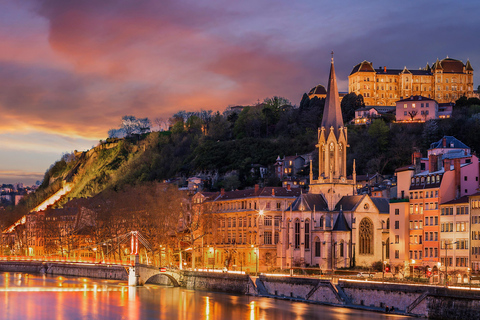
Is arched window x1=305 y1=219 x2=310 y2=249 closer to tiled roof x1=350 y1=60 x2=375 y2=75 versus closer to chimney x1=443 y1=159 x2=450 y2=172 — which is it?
chimney x1=443 y1=159 x2=450 y2=172

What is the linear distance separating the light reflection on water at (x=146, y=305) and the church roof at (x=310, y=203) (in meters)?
16.0

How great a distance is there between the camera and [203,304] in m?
62.8

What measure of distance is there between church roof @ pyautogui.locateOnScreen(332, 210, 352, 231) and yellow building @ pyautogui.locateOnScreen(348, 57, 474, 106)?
6863cm

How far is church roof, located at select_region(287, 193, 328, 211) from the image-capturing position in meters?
81.8

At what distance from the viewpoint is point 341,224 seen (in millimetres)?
79750

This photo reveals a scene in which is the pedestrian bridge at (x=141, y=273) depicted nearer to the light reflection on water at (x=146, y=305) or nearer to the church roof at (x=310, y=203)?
the light reflection on water at (x=146, y=305)

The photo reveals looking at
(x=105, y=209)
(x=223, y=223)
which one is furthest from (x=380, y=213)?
(x=105, y=209)

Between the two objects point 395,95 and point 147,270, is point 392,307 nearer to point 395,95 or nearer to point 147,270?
point 147,270

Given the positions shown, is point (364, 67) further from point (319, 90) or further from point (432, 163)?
point (432, 163)

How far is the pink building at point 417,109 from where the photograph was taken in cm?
Result: 12681

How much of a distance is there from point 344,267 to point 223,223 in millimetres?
22910

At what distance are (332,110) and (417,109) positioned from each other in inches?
1844

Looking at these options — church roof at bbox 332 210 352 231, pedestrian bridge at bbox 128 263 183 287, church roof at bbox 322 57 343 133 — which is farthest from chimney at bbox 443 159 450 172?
pedestrian bridge at bbox 128 263 183 287

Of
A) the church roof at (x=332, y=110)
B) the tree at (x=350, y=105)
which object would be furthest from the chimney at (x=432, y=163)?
the tree at (x=350, y=105)
